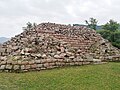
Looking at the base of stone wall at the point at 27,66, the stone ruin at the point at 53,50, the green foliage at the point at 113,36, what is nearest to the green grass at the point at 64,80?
the base of stone wall at the point at 27,66

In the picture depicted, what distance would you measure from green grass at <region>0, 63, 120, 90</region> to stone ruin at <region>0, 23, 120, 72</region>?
84cm

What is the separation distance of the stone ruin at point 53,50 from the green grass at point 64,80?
844 millimetres

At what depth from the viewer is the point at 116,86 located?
33.0 ft

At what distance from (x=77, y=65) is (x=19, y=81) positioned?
4630 mm

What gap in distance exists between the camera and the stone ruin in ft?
43.0

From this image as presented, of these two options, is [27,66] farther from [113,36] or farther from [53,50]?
[113,36]

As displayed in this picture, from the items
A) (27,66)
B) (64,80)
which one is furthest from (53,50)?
(64,80)

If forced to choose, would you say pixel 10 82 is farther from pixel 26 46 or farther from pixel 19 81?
pixel 26 46

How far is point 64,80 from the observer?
10.7 meters

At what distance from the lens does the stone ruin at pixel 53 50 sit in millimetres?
13109

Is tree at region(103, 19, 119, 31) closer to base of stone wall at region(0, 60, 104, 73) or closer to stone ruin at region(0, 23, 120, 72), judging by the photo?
stone ruin at region(0, 23, 120, 72)

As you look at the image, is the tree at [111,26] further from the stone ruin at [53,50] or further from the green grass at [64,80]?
the green grass at [64,80]

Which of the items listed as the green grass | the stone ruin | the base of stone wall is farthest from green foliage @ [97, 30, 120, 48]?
the base of stone wall

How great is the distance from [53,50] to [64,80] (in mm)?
4303
